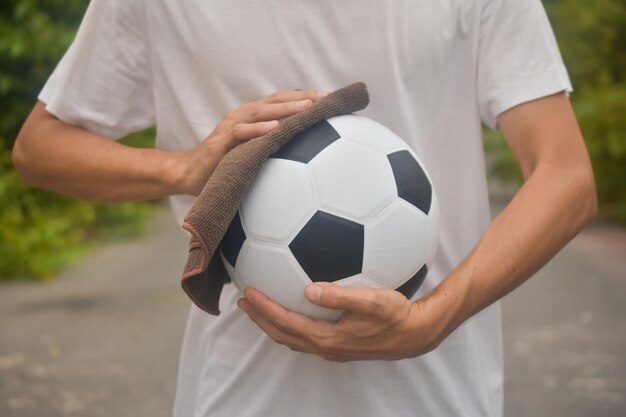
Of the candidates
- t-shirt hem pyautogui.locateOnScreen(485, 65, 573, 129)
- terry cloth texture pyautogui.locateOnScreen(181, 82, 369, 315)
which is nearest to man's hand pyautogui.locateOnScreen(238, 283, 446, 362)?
terry cloth texture pyautogui.locateOnScreen(181, 82, 369, 315)

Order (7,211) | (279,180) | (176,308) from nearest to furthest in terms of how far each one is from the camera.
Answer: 1. (279,180)
2. (176,308)
3. (7,211)

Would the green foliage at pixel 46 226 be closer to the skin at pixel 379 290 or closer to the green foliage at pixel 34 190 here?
the green foliage at pixel 34 190

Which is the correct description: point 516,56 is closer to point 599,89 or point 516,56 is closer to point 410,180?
point 410,180

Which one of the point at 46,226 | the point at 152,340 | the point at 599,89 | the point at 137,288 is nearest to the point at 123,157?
the point at 152,340

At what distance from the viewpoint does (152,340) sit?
20.0ft

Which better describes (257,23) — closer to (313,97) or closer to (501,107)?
(313,97)

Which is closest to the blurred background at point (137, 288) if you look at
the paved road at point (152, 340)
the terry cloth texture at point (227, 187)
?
the paved road at point (152, 340)

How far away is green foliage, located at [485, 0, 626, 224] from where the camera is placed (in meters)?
10.3

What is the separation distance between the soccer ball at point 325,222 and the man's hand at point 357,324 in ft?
0.10

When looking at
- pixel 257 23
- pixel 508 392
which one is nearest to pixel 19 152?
pixel 257 23

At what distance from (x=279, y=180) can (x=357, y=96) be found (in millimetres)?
206

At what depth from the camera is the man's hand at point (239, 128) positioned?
1.56 meters

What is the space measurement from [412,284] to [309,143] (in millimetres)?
289

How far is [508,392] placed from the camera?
505 cm
